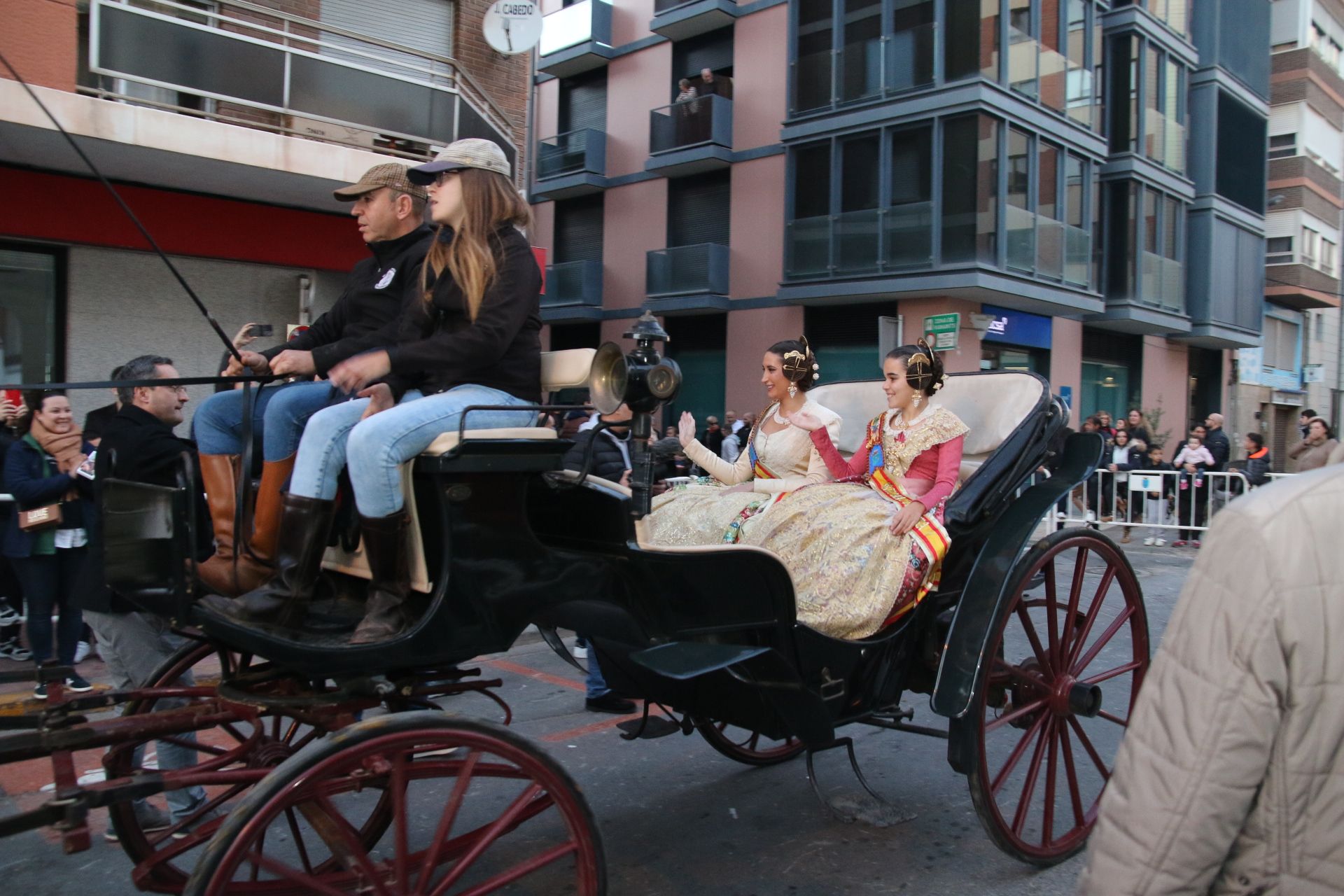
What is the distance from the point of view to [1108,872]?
4.59ft

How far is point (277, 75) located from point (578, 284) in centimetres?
1554

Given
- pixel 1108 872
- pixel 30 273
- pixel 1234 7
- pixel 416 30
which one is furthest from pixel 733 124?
pixel 1108 872

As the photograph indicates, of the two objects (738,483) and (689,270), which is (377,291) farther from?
(689,270)

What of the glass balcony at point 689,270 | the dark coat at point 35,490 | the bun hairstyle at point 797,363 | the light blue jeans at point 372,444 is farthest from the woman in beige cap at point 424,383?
the glass balcony at point 689,270

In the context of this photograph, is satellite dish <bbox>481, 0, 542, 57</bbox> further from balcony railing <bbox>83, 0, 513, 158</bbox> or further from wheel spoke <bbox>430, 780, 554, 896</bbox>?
wheel spoke <bbox>430, 780, 554, 896</bbox>

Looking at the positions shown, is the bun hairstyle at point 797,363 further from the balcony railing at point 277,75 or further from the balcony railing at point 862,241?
the balcony railing at point 862,241

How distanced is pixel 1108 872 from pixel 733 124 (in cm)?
2204

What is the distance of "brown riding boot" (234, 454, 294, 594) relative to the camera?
8.93 ft

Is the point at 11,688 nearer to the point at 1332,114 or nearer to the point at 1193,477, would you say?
the point at 1193,477

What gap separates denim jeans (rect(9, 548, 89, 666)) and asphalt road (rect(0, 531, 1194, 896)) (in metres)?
1.29

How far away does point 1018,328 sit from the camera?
2034cm

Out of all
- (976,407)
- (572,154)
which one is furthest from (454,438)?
(572,154)

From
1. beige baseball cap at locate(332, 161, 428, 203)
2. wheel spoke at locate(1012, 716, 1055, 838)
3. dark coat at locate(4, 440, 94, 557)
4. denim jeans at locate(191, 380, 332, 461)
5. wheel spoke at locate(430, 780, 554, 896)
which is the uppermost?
beige baseball cap at locate(332, 161, 428, 203)

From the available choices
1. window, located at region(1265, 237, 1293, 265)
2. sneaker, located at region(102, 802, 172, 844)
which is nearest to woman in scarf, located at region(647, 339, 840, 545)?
sneaker, located at region(102, 802, 172, 844)
